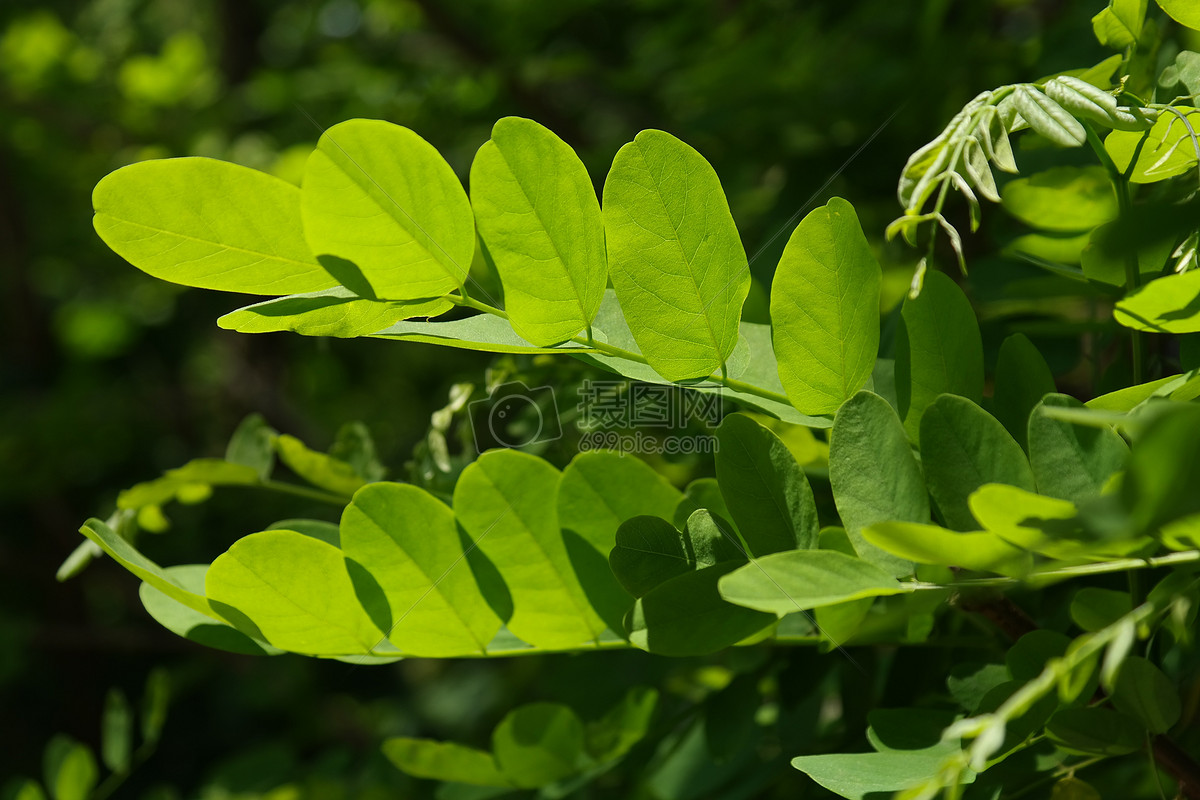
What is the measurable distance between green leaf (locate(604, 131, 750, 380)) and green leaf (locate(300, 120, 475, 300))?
2.7 inches

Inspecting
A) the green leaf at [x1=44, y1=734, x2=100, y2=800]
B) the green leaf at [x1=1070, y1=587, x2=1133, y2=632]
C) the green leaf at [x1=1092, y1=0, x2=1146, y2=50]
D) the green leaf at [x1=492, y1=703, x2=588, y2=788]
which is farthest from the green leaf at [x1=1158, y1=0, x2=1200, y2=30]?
the green leaf at [x1=44, y1=734, x2=100, y2=800]

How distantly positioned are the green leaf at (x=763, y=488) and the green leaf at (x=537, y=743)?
24 centimetres

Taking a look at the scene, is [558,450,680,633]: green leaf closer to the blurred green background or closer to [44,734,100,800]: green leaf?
the blurred green background

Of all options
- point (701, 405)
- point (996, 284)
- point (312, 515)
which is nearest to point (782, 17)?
point (996, 284)

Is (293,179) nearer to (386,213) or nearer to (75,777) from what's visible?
(75,777)

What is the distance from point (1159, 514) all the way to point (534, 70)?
1282 mm

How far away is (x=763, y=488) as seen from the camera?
40 cm

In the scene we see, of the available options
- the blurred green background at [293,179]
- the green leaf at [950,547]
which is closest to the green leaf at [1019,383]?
the green leaf at [950,547]

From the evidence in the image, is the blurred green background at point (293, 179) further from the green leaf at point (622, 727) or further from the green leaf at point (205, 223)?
the green leaf at point (205, 223)

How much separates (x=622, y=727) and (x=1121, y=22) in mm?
Result: 491

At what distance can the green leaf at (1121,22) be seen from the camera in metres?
0.43

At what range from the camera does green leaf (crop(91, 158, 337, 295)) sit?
363 millimetres

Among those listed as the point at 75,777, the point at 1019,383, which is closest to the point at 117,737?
the point at 75,777

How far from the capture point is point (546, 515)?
17.8 inches
